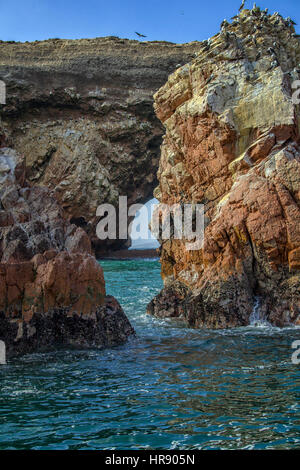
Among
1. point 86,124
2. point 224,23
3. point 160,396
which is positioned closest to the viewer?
point 160,396

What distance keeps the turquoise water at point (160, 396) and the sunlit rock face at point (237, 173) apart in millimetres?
1541

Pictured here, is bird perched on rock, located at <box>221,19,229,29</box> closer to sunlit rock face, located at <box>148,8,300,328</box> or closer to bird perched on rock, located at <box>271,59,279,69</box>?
sunlit rock face, located at <box>148,8,300,328</box>

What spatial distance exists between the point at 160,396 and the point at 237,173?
774 cm

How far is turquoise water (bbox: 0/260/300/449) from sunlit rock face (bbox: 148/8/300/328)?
1541mm

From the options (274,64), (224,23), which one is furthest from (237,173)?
(224,23)

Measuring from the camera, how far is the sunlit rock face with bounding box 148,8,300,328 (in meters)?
12.3

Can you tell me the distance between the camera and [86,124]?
5141cm

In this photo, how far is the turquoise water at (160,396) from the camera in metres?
5.92

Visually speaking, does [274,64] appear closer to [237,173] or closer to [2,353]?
[237,173]

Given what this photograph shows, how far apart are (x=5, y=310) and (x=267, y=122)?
8.20m
